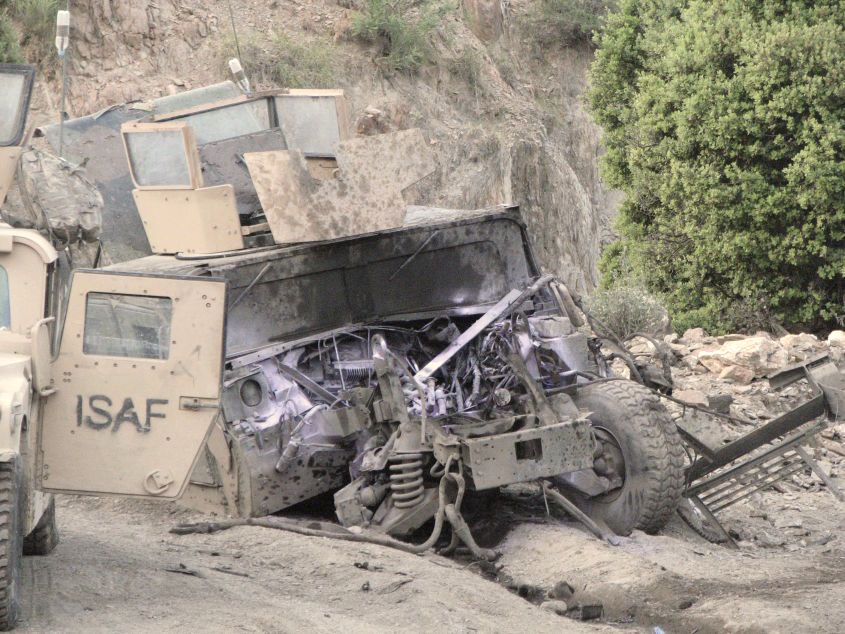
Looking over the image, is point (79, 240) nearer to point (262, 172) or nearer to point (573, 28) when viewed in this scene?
point (262, 172)

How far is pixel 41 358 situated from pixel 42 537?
1626 millimetres

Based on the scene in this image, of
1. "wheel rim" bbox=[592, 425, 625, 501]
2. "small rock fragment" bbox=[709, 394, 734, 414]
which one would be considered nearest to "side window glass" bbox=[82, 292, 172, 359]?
"wheel rim" bbox=[592, 425, 625, 501]

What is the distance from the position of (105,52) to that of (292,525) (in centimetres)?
1309

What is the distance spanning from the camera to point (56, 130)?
11.7 meters

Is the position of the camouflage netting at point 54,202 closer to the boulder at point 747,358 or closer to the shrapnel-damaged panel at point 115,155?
the shrapnel-damaged panel at point 115,155

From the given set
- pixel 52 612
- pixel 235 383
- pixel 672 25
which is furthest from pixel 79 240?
pixel 672 25

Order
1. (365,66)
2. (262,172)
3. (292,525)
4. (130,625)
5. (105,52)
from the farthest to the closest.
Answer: (365,66), (105,52), (262,172), (292,525), (130,625)

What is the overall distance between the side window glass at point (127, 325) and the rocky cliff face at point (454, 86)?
12.8m

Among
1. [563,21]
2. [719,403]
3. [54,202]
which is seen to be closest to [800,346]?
[719,403]

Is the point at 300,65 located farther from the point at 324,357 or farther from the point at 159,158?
the point at 324,357

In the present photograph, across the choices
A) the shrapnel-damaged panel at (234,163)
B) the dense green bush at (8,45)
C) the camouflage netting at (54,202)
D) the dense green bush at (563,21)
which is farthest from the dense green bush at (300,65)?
the camouflage netting at (54,202)

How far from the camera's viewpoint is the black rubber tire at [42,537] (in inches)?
269

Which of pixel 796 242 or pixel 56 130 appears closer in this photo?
pixel 56 130

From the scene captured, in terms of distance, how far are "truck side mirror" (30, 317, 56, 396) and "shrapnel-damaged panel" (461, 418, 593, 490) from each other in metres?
2.79
